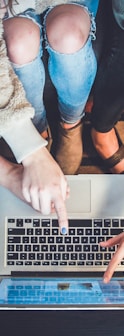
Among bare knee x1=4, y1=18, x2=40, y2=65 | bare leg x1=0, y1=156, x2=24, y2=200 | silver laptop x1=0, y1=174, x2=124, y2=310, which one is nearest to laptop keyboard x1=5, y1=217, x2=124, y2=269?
silver laptop x1=0, y1=174, x2=124, y2=310

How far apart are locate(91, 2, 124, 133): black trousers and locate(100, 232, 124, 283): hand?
0.28 m

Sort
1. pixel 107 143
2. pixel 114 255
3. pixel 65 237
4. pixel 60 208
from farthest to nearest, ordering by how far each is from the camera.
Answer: pixel 107 143 → pixel 65 237 → pixel 114 255 → pixel 60 208

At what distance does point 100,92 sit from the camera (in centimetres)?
112

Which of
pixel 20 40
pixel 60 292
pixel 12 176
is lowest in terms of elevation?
pixel 60 292

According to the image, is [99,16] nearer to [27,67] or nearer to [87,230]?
[27,67]

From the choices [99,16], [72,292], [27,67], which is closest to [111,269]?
[72,292]

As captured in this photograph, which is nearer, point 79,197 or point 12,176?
point 12,176

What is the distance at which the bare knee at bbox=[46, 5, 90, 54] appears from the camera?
954mm

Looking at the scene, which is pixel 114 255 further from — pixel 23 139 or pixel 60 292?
pixel 23 139

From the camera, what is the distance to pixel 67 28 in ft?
3.13

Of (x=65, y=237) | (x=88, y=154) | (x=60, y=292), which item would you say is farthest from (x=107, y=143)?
(x=60, y=292)

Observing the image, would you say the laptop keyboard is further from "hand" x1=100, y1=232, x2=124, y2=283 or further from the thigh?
the thigh

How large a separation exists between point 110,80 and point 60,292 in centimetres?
→ 40

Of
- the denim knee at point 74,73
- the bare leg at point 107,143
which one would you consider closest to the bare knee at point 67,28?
the denim knee at point 74,73
